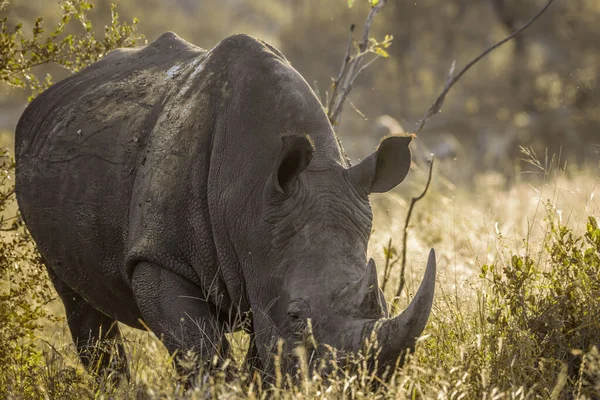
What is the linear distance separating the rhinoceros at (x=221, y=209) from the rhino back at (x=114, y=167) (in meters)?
0.01

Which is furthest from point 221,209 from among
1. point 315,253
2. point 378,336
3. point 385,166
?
point 378,336

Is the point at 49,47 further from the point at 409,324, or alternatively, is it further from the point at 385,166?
the point at 409,324

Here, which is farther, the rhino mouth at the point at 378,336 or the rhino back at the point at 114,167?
the rhino back at the point at 114,167

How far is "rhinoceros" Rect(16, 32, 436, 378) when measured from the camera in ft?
13.2

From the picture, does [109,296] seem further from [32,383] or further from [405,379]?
[405,379]

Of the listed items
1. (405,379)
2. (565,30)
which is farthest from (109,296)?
(565,30)

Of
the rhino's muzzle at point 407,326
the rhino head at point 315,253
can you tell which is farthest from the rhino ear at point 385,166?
the rhino's muzzle at point 407,326

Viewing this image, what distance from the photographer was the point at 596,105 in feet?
70.6

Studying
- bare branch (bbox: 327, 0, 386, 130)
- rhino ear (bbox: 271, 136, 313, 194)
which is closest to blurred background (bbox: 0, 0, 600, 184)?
bare branch (bbox: 327, 0, 386, 130)

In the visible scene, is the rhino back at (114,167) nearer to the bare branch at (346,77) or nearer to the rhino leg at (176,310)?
the rhino leg at (176,310)

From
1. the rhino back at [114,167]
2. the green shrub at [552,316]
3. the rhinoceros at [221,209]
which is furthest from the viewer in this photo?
the rhino back at [114,167]

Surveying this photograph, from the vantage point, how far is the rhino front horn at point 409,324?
3492 mm

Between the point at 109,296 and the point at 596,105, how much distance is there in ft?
60.2

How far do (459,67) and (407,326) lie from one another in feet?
85.5
